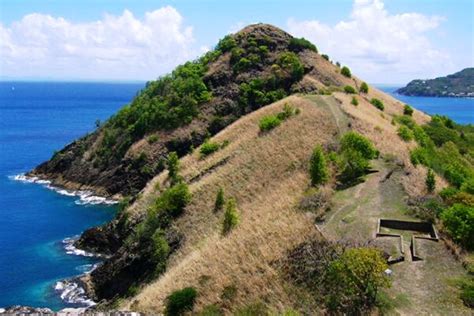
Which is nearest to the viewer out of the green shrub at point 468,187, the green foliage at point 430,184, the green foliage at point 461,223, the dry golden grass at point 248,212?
the green foliage at point 461,223

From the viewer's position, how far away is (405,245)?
88.9 feet

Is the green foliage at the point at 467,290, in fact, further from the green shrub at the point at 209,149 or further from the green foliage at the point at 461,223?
the green shrub at the point at 209,149

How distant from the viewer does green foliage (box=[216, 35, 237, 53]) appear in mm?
92325

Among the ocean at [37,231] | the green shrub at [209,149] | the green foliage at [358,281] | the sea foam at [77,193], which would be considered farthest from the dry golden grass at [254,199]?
the sea foam at [77,193]

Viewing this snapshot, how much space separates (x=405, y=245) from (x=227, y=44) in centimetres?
7177

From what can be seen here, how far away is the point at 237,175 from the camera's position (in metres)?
48.8

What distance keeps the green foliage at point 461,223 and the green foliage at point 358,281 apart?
23.3ft

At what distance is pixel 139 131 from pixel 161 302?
2240 inches

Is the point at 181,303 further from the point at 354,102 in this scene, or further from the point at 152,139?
the point at 152,139

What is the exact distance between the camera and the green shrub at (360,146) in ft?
134

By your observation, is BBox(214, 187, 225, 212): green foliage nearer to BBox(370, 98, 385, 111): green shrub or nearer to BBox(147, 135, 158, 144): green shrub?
BBox(370, 98, 385, 111): green shrub

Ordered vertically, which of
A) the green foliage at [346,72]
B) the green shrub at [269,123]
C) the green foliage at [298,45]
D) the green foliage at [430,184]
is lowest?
the green foliage at [430,184]

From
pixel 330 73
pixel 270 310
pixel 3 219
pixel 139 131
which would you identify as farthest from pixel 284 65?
pixel 270 310

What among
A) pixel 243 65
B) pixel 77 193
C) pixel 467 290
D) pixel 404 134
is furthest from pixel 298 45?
pixel 467 290
